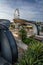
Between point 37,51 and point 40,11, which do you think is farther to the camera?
point 40,11

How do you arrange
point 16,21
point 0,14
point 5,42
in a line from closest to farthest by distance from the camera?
point 5,42
point 16,21
point 0,14

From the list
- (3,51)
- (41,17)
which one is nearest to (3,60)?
(3,51)

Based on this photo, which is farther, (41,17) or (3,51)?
(41,17)

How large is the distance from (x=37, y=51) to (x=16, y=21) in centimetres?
804

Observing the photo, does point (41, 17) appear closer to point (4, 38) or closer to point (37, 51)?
point (4, 38)

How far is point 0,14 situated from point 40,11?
10.7ft

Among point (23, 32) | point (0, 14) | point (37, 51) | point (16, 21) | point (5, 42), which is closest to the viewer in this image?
point (37, 51)

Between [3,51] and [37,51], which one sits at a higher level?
[37,51]

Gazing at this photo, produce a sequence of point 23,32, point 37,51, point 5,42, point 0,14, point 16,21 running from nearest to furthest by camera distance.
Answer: point 37,51 < point 5,42 < point 23,32 < point 16,21 < point 0,14

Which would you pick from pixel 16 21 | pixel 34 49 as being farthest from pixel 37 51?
pixel 16 21

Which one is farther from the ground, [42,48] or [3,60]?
[42,48]

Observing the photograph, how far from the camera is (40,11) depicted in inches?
533

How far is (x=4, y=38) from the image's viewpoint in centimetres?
589

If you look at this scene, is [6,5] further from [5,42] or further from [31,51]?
[31,51]
